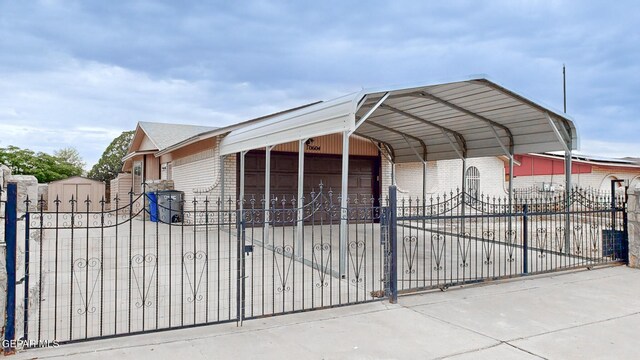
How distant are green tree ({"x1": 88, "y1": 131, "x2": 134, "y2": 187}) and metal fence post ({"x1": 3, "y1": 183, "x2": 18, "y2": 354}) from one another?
33.2 metres

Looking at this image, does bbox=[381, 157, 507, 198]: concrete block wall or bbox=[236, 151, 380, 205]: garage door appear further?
bbox=[381, 157, 507, 198]: concrete block wall

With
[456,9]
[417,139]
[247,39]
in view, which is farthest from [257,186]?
[456,9]

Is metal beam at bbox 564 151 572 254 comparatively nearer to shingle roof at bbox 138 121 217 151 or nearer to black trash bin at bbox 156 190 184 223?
black trash bin at bbox 156 190 184 223

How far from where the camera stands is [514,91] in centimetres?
823

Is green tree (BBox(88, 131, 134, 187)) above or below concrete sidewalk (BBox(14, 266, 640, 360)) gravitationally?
above

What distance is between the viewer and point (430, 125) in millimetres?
11688

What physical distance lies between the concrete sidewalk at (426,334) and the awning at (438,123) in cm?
303

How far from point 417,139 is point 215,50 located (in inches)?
275

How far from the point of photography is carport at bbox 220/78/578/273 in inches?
282

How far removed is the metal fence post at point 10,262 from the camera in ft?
11.9

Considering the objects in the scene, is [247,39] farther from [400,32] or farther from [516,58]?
[516,58]

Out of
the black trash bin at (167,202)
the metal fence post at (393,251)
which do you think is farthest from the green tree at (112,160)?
the metal fence post at (393,251)

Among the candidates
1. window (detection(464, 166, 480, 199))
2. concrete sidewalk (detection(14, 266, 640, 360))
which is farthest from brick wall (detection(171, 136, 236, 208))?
window (detection(464, 166, 480, 199))

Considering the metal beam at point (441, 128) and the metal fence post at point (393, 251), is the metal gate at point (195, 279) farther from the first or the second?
the metal beam at point (441, 128)
